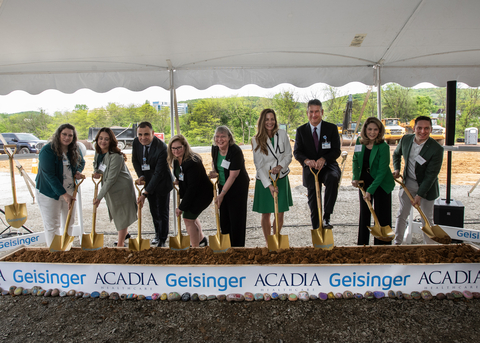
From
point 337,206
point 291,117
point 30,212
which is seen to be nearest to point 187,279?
point 337,206

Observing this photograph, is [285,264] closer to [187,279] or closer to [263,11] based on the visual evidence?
[187,279]

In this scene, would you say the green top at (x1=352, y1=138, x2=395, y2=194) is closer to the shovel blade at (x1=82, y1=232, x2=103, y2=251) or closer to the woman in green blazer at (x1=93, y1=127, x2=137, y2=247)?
the woman in green blazer at (x1=93, y1=127, x2=137, y2=247)

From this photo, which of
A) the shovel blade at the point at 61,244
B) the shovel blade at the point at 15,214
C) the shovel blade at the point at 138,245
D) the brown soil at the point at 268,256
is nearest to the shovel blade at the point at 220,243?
the brown soil at the point at 268,256

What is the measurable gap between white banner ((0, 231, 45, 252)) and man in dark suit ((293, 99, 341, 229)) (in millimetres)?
2876

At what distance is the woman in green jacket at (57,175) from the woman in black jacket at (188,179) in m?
0.96


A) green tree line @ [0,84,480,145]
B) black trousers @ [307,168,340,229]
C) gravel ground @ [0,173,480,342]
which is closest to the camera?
gravel ground @ [0,173,480,342]

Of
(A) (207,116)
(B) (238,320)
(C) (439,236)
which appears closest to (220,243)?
(B) (238,320)

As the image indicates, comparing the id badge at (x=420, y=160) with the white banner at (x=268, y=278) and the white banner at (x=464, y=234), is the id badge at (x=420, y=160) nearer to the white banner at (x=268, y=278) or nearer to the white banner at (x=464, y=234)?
the white banner at (x=464, y=234)

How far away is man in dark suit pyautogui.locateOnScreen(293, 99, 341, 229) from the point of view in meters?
2.89

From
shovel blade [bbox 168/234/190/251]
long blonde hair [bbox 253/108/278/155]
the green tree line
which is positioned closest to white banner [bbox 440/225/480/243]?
long blonde hair [bbox 253/108/278/155]

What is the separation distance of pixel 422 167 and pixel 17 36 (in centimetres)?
403

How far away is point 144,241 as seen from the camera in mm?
2516

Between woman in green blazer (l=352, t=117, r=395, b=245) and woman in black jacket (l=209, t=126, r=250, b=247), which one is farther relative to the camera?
woman in green blazer (l=352, t=117, r=395, b=245)

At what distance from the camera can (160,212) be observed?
10.9ft
